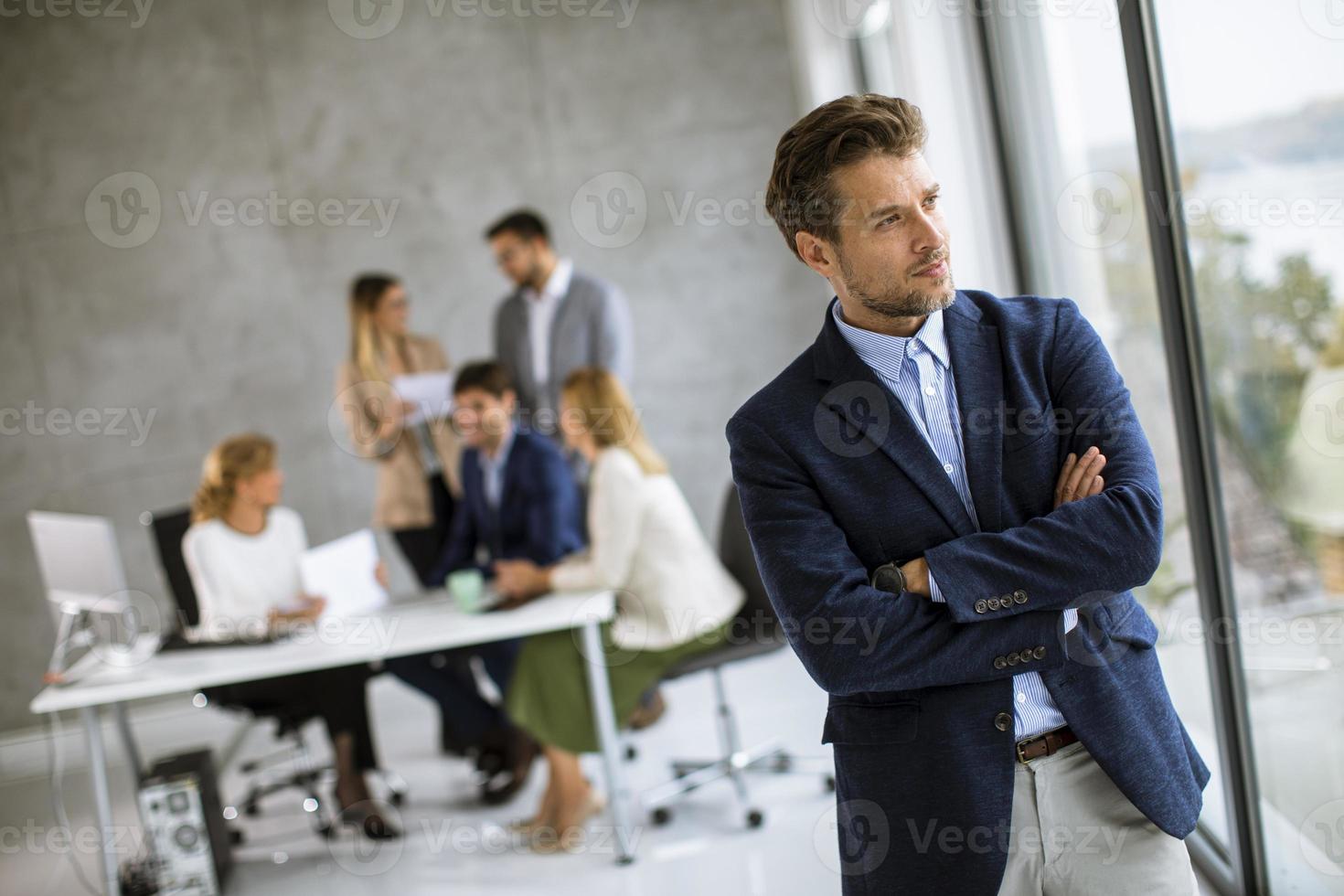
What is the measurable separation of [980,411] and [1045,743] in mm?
456

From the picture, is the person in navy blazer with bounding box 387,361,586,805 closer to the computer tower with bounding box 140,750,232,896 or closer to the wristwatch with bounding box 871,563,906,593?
the computer tower with bounding box 140,750,232,896

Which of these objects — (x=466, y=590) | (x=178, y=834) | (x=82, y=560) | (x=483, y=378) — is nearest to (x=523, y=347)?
(x=483, y=378)

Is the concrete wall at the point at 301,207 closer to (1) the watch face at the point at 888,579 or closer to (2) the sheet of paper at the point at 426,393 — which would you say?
(2) the sheet of paper at the point at 426,393

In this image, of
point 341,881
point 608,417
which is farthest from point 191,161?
point 341,881

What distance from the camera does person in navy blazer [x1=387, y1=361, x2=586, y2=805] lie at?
4.16m

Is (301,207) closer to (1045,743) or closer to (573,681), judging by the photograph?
(573,681)

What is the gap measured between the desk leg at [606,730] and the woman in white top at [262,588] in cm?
93

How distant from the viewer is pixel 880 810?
1544mm

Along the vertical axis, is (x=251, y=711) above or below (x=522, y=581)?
below

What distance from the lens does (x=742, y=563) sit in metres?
3.87

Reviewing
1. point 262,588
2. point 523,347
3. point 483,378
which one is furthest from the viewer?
point 523,347

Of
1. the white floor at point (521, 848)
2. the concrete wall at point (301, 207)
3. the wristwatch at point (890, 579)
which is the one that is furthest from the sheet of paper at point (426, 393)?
the wristwatch at point (890, 579)

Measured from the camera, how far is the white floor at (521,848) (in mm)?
3428

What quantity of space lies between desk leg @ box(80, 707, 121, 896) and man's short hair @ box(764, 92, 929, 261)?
304cm
